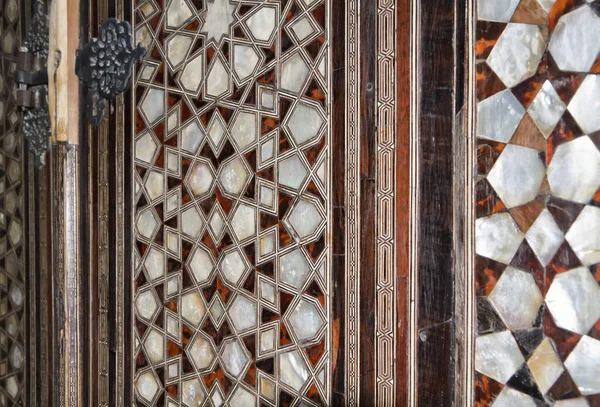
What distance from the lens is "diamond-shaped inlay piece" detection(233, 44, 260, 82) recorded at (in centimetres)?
141

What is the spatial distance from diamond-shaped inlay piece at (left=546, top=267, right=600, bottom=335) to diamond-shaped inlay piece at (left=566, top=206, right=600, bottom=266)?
0.07 feet

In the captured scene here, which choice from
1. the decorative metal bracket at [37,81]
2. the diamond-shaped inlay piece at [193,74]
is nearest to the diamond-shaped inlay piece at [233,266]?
the diamond-shaped inlay piece at [193,74]

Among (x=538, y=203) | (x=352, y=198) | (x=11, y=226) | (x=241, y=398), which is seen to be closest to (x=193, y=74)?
(x=352, y=198)

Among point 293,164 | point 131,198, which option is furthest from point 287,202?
point 131,198

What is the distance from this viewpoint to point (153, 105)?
1.65 metres

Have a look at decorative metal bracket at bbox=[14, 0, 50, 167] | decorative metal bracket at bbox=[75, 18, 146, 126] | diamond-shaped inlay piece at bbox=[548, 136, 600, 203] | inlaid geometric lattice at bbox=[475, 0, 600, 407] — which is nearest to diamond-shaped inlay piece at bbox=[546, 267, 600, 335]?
inlaid geometric lattice at bbox=[475, 0, 600, 407]

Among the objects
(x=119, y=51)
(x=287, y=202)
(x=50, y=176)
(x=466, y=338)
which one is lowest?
(x=466, y=338)

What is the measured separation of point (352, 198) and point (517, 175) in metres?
0.33

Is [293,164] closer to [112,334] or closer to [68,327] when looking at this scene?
[112,334]

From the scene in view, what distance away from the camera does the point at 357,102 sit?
4.00 ft

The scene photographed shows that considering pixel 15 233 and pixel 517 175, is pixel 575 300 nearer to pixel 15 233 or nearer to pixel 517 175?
pixel 517 175

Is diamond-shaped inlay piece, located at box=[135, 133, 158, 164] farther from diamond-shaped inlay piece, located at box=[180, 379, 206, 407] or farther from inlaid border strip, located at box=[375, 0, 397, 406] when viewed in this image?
inlaid border strip, located at box=[375, 0, 397, 406]

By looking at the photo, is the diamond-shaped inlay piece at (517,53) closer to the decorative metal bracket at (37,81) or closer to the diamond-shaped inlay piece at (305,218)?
the diamond-shaped inlay piece at (305,218)

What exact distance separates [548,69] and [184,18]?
37.4 inches
